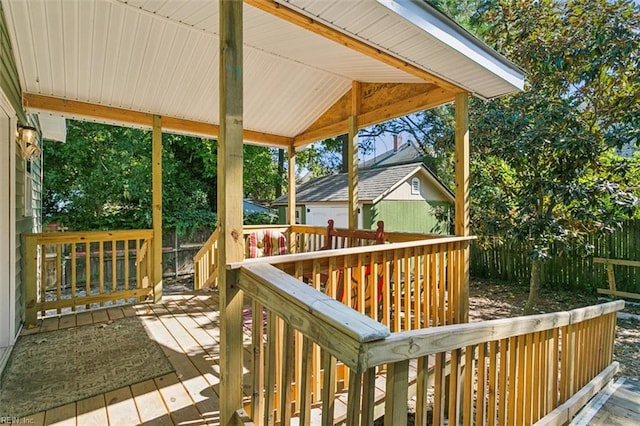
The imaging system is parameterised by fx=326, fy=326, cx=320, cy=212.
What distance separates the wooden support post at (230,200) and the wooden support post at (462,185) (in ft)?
8.01

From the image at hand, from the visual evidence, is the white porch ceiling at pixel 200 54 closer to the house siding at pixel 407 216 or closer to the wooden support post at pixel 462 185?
the wooden support post at pixel 462 185

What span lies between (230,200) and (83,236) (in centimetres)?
318

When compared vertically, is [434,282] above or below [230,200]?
below

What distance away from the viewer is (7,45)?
9.46 feet

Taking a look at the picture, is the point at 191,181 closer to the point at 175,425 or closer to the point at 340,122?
the point at 340,122

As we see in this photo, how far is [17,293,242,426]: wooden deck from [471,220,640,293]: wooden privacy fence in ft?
18.7

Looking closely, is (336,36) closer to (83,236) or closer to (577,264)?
(83,236)

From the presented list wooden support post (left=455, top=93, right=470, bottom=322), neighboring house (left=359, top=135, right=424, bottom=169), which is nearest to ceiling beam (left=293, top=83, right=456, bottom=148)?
wooden support post (left=455, top=93, right=470, bottom=322)

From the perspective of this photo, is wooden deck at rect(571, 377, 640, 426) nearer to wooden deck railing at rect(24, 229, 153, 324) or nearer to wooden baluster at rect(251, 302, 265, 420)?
wooden baluster at rect(251, 302, 265, 420)

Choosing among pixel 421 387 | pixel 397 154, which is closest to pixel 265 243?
pixel 421 387

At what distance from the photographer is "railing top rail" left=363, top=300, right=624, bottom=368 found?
40.2 inches

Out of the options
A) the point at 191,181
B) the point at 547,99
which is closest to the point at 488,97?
the point at 547,99

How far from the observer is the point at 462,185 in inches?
137

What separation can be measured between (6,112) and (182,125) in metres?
2.12
